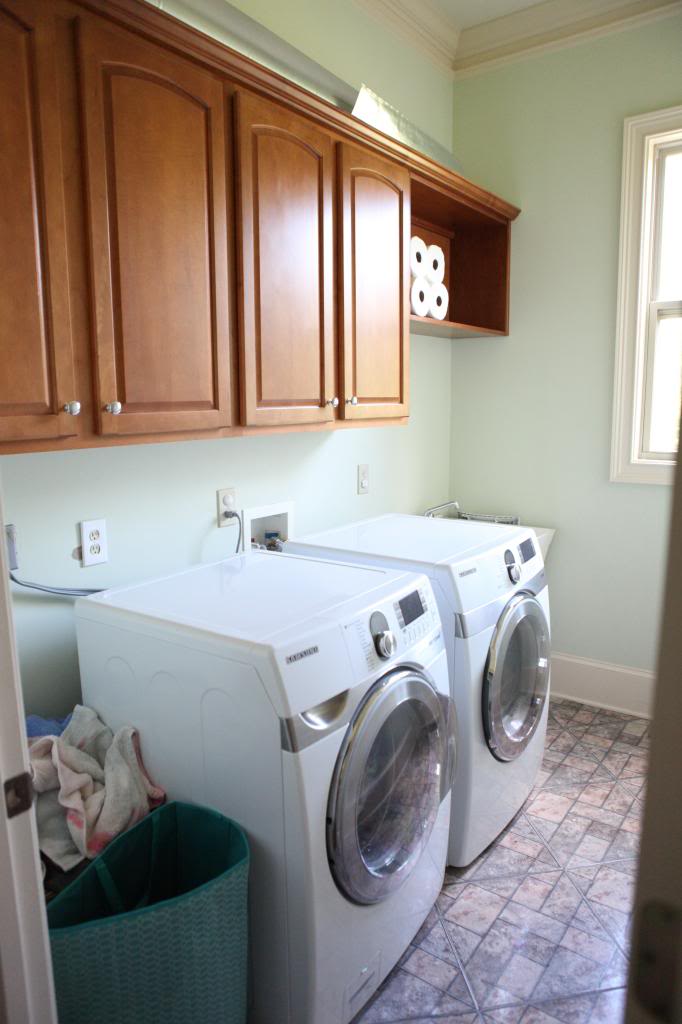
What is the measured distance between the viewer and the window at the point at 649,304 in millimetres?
2859

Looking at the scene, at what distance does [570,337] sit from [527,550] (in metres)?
1.25

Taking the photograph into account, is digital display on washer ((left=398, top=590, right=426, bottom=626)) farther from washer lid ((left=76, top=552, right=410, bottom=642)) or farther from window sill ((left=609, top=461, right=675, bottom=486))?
window sill ((left=609, top=461, right=675, bottom=486))

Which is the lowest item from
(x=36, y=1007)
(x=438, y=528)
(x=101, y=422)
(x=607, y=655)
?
(x=607, y=655)

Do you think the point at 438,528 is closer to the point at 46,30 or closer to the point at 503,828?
the point at 503,828

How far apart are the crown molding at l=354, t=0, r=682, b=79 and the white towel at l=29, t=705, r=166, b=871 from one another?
9.00 feet

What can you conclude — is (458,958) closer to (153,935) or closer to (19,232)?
(153,935)

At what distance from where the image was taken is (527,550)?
2383mm

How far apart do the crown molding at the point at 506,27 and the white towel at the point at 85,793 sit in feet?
9.00

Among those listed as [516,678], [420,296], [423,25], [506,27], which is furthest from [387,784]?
[506,27]

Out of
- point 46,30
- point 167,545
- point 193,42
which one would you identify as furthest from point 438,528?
point 46,30

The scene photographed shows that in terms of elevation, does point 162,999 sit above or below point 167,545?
below

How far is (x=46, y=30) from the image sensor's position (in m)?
1.35

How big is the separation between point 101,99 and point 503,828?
2.30 m

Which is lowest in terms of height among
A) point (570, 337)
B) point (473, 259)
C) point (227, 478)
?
point (227, 478)
